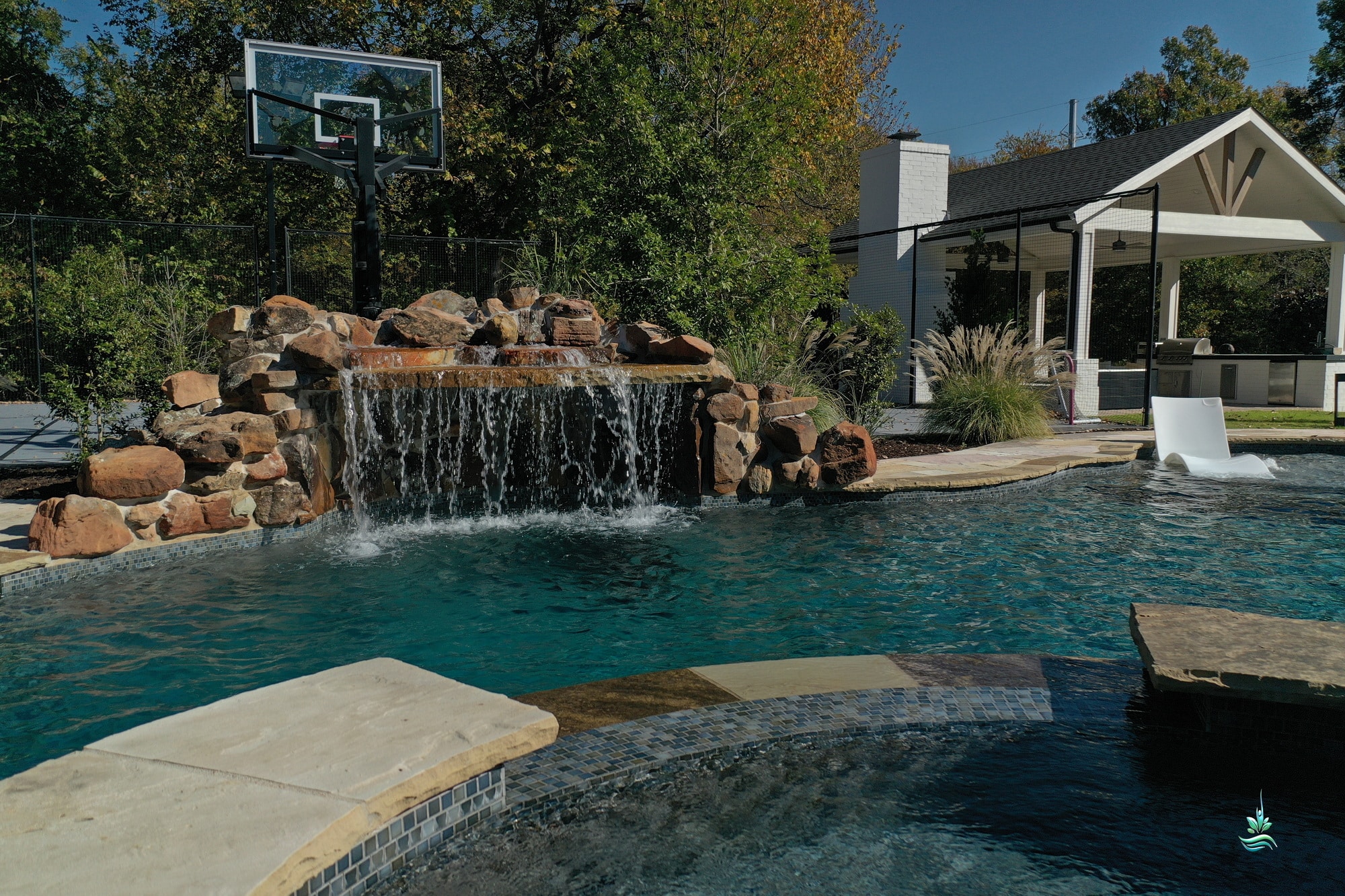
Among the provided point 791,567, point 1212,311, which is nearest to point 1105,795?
point 791,567

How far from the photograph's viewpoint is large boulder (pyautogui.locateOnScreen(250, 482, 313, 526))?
20.8 ft

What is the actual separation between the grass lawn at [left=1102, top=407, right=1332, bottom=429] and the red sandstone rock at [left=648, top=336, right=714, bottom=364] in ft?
26.9

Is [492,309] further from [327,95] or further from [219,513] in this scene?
[327,95]

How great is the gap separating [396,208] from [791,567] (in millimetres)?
16061

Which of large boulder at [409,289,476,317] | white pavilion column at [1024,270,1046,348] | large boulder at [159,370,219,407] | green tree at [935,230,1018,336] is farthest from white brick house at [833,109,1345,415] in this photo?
large boulder at [159,370,219,407]

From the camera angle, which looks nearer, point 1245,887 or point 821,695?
point 1245,887

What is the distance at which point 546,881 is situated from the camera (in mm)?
2209

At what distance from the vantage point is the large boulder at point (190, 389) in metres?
6.60

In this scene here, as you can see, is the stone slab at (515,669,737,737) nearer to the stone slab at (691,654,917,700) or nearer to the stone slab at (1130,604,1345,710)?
the stone slab at (691,654,917,700)

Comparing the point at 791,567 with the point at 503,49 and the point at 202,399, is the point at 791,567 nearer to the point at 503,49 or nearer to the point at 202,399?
the point at 202,399

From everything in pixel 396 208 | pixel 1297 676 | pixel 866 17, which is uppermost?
pixel 866 17

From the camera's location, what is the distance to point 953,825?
2520 millimetres

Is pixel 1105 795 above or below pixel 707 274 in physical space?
below

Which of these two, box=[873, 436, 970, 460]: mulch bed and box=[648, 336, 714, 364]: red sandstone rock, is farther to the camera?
box=[873, 436, 970, 460]: mulch bed
